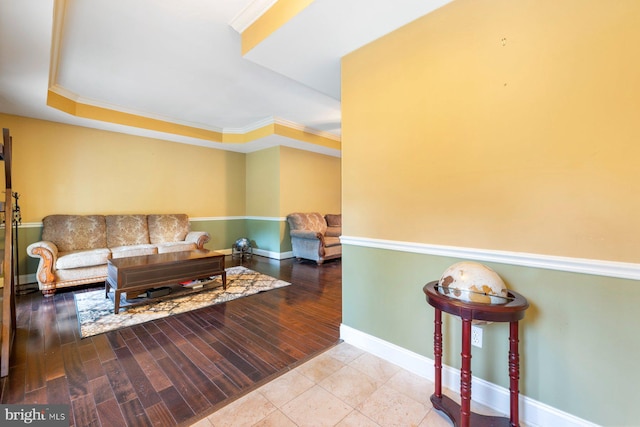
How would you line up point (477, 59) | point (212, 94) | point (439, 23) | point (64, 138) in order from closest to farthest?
point (477, 59)
point (439, 23)
point (212, 94)
point (64, 138)

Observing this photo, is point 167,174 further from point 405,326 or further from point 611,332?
point 611,332

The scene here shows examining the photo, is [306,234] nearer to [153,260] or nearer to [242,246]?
[242,246]

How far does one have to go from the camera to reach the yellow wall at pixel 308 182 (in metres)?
5.57

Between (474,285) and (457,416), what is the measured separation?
2.36ft

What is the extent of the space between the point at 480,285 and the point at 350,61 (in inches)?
75.4

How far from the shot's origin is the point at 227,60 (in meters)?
2.71

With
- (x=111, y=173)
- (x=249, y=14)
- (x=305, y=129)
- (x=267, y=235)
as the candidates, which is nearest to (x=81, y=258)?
(x=111, y=173)

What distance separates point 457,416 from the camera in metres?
1.35

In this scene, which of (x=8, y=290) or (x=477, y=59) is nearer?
(x=477, y=59)

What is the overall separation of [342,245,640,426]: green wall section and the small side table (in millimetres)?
169

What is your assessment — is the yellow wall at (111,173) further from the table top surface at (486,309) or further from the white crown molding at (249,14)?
the table top surface at (486,309)

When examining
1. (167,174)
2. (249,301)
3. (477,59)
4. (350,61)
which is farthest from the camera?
(167,174)

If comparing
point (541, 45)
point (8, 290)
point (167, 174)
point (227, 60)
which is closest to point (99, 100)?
point (167, 174)

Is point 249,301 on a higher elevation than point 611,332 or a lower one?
lower
